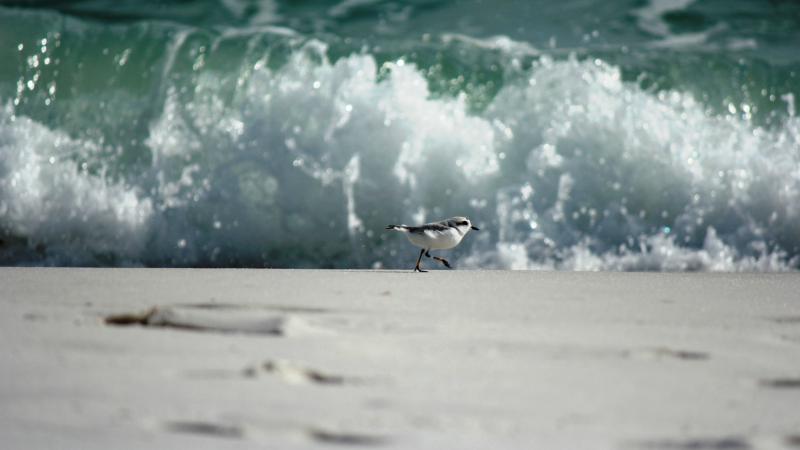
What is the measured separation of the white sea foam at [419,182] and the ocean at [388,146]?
0.04ft

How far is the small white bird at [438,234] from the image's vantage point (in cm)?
607

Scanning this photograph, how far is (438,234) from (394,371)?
3370mm

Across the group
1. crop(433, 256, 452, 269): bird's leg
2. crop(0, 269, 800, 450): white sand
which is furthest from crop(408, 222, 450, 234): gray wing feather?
crop(0, 269, 800, 450): white sand

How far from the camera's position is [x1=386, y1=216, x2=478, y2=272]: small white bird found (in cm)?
607

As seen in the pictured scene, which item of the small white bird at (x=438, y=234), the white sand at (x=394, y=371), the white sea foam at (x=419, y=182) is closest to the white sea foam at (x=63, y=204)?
the white sea foam at (x=419, y=182)

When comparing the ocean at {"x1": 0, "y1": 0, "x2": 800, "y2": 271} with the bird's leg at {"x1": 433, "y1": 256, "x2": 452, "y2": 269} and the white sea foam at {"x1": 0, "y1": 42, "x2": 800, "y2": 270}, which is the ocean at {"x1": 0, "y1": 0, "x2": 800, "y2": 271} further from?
the bird's leg at {"x1": 433, "y1": 256, "x2": 452, "y2": 269}

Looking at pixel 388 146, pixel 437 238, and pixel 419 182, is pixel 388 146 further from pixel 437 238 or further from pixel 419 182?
pixel 437 238

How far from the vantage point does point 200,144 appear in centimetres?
731

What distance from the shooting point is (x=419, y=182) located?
23.3 feet

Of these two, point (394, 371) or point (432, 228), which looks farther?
point (432, 228)

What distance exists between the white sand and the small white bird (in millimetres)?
1649

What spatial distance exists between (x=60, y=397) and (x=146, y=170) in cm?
492

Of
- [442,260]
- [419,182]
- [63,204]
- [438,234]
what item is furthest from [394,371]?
[63,204]

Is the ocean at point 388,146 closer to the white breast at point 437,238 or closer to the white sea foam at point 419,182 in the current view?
the white sea foam at point 419,182
